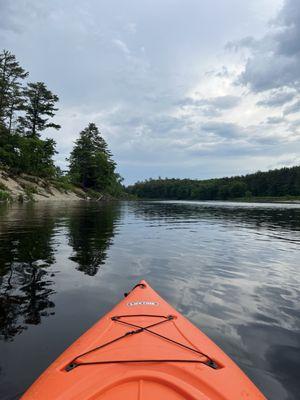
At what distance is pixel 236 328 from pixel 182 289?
229cm

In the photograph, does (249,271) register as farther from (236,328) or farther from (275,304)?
(236,328)

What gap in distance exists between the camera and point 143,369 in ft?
10.1

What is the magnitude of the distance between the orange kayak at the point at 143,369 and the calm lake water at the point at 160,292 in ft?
3.40

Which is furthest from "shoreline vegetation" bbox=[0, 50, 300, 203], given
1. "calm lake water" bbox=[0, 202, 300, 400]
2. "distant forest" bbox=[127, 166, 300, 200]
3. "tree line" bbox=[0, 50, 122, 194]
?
"distant forest" bbox=[127, 166, 300, 200]

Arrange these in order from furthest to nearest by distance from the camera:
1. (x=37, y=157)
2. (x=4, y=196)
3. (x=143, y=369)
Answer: (x=37, y=157), (x=4, y=196), (x=143, y=369)

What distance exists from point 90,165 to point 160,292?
257ft

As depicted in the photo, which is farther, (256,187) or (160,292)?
(256,187)

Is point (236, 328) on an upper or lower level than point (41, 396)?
lower

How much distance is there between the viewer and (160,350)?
11.5 feet

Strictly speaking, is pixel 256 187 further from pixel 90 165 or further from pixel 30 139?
pixel 30 139

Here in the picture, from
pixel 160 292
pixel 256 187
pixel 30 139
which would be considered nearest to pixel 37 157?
pixel 30 139

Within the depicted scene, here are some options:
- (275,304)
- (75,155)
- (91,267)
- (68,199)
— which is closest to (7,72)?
(68,199)

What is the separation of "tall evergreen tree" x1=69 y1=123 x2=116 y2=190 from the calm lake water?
70.4 metres

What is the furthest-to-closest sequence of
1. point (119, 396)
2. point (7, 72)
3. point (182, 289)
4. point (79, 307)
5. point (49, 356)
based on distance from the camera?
point (7, 72) → point (182, 289) → point (79, 307) → point (49, 356) → point (119, 396)
